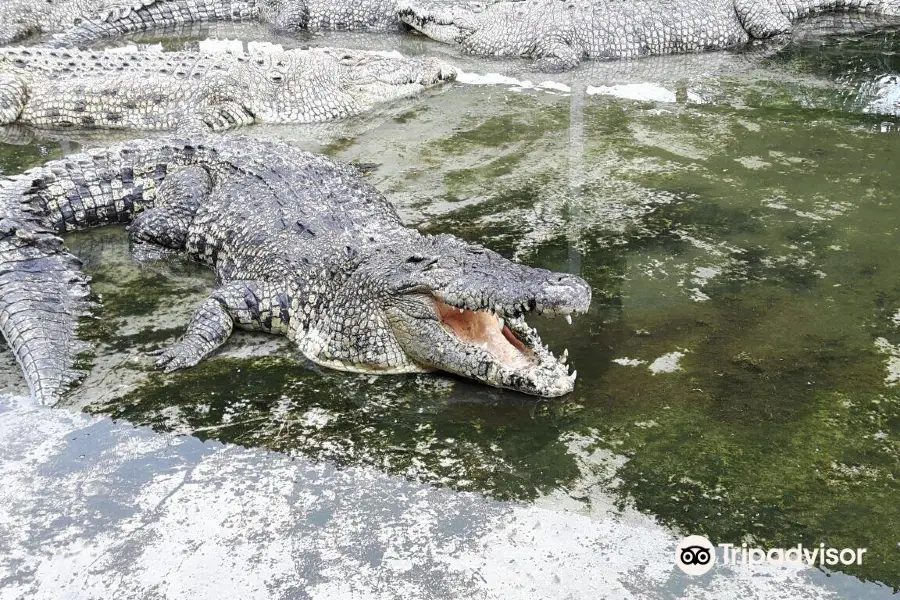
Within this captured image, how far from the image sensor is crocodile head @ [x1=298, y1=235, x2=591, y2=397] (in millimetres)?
3484

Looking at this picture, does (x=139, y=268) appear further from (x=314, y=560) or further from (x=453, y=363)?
(x=314, y=560)

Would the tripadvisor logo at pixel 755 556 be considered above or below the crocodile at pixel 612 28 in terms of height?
below

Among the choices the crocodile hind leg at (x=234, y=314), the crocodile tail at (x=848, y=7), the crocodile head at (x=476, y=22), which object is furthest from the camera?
the crocodile tail at (x=848, y=7)

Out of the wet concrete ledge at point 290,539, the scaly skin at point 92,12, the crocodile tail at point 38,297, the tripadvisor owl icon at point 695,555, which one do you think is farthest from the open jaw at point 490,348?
the scaly skin at point 92,12

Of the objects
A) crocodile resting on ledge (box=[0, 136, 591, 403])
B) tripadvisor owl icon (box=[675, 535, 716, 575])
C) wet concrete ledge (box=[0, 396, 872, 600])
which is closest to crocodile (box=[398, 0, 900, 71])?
crocodile resting on ledge (box=[0, 136, 591, 403])

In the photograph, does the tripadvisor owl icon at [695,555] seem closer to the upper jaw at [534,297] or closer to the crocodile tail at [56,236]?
the upper jaw at [534,297]

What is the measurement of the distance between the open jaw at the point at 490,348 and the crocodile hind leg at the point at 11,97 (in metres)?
5.77

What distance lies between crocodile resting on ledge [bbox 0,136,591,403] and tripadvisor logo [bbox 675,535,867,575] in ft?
3.34

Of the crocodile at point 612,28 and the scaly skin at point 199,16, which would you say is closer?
the crocodile at point 612,28

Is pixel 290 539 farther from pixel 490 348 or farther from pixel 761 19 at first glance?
pixel 761 19

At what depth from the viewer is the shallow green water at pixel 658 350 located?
3.08 meters

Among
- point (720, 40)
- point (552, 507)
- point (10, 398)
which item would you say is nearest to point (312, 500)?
point (552, 507)

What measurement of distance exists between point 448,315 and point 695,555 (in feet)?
5.25

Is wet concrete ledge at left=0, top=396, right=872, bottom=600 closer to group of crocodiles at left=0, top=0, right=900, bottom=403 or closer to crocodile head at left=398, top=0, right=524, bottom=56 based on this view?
group of crocodiles at left=0, top=0, right=900, bottom=403
